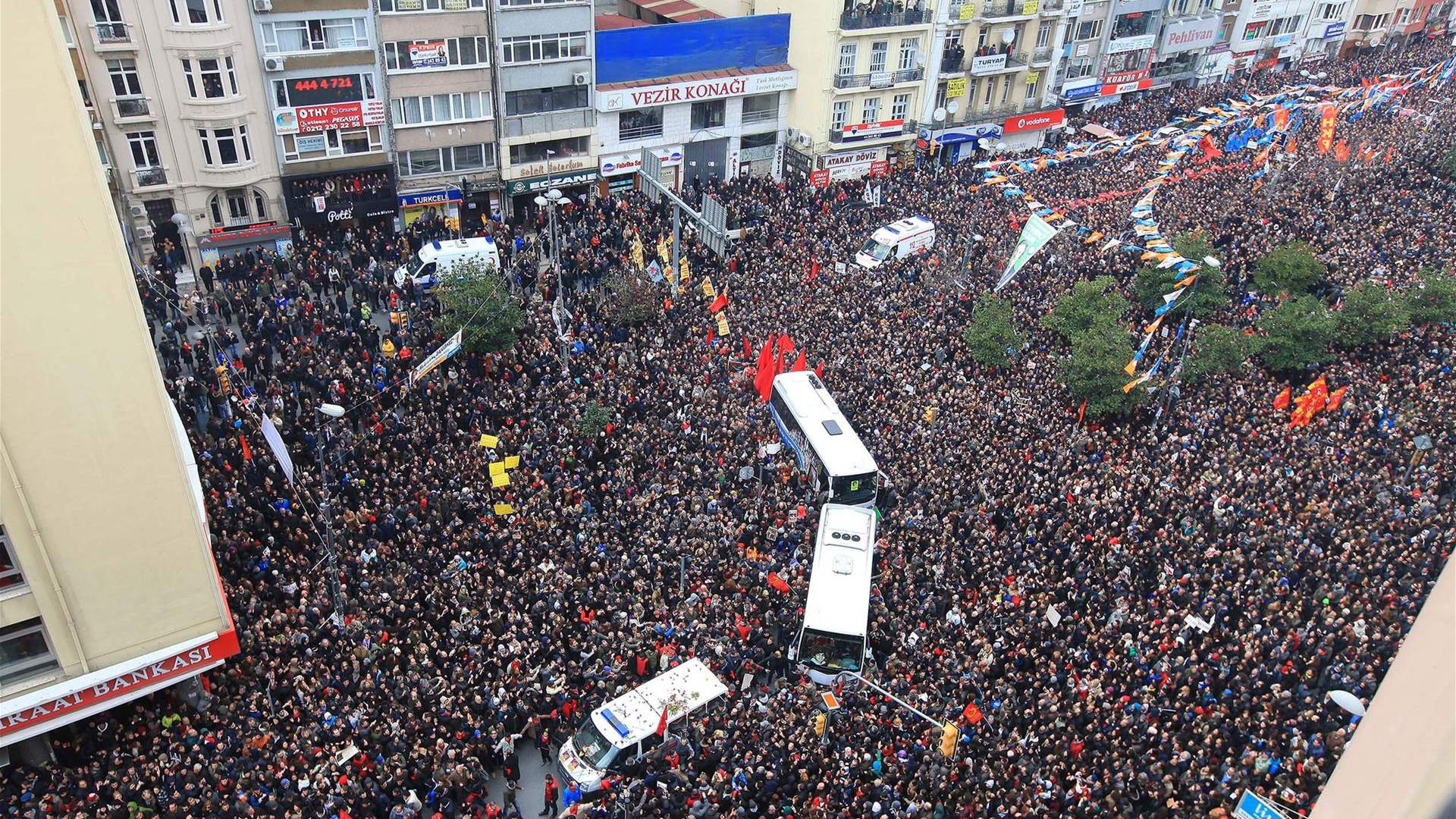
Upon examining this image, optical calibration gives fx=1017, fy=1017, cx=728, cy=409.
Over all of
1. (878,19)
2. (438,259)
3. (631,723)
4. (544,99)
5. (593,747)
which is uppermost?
(878,19)

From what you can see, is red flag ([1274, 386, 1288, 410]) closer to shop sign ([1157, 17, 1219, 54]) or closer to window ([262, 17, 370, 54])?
window ([262, 17, 370, 54])

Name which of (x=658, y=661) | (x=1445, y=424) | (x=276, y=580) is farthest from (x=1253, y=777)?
(x=276, y=580)

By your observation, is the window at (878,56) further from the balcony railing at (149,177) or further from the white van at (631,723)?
the white van at (631,723)

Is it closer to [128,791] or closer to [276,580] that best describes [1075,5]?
[276,580]

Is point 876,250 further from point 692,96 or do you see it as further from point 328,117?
point 328,117

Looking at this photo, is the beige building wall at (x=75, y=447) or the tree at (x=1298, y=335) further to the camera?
the tree at (x=1298, y=335)

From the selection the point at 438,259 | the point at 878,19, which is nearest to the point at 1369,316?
the point at 878,19

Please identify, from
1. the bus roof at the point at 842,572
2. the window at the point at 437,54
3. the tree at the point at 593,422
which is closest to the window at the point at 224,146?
the window at the point at 437,54
